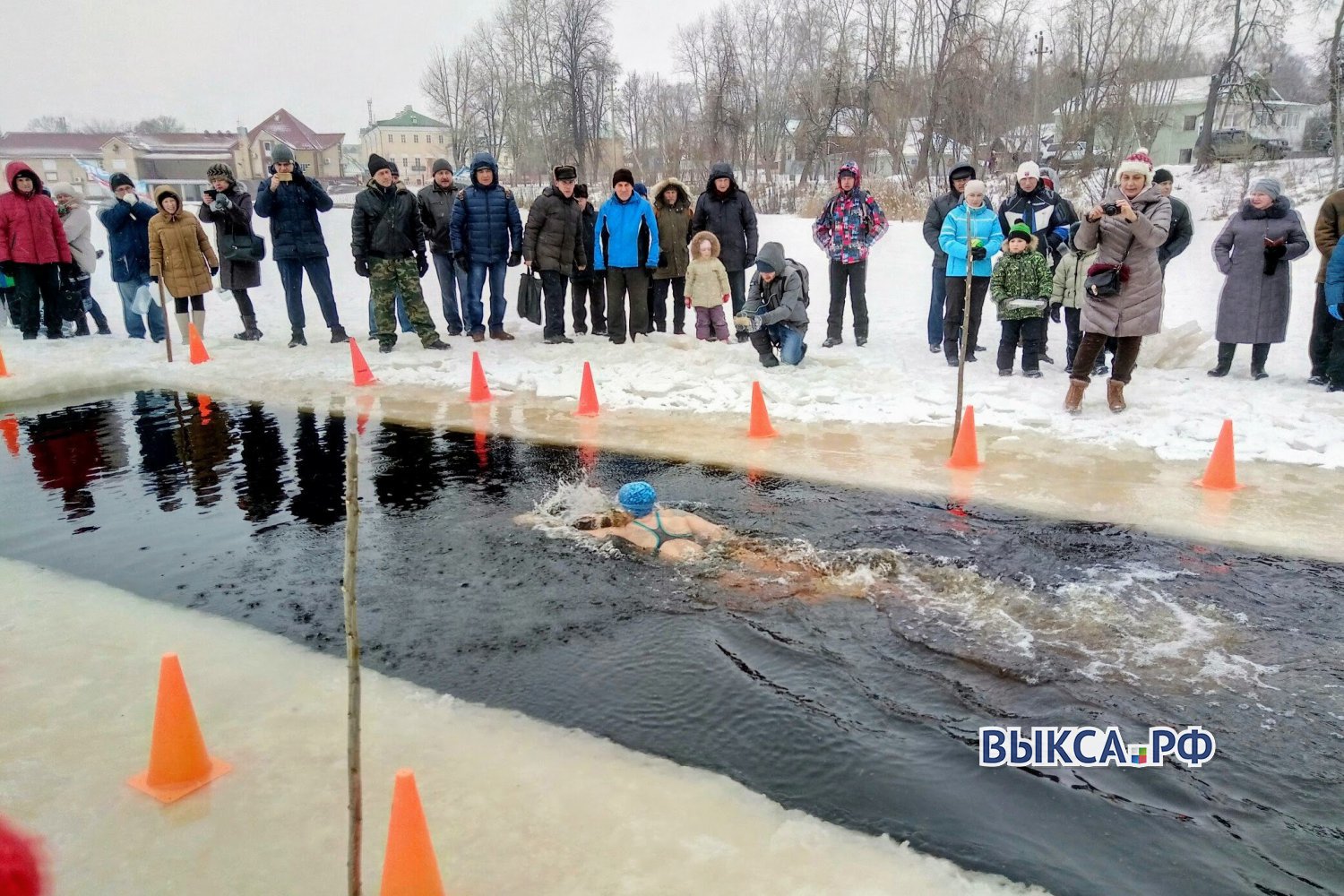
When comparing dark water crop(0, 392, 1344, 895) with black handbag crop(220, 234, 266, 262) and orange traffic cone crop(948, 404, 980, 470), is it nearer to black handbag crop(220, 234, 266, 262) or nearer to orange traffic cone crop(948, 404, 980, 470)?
orange traffic cone crop(948, 404, 980, 470)

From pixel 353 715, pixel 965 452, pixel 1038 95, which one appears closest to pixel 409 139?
pixel 1038 95

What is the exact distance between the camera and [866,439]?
26.1 feet

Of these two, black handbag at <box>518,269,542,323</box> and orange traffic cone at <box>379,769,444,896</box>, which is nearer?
orange traffic cone at <box>379,769,444,896</box>

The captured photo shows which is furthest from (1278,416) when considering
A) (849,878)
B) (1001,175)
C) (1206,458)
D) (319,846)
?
(1001,175)

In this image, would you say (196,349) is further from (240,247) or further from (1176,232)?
(1176,232)

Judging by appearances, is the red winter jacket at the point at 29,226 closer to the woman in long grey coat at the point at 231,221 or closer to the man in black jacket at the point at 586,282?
the woman in long grey coat at the point at 231,221

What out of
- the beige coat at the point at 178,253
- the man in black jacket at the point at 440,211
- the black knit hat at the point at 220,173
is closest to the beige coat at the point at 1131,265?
the man in black jacket at the point at 440,211

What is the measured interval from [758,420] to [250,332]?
8609mm

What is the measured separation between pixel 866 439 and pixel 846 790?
4912 millimetres

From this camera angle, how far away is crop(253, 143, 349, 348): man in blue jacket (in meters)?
11.5

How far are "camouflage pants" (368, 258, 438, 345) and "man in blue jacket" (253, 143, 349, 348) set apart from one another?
94cm

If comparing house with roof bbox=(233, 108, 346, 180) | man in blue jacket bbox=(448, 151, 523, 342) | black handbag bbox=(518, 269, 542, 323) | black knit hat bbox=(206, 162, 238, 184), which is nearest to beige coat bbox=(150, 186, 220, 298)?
black knit hat bbox=(206, 162, 238, 184)

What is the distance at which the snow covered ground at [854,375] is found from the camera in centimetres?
782

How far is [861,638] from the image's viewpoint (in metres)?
4.52
